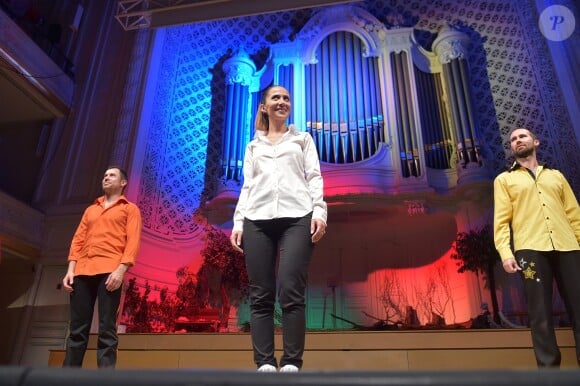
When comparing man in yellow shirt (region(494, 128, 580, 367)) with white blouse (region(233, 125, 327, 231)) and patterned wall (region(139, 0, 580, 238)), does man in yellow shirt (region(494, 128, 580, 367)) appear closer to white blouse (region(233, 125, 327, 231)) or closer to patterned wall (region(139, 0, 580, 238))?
white blouse (region(233, 125, 327, 231))

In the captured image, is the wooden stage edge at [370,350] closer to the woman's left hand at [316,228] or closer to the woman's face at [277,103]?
the woman's left hand at [316,228]

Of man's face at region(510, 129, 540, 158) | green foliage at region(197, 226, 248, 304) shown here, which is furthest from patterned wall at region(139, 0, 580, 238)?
man's face at region(510, 129, 540, 158)

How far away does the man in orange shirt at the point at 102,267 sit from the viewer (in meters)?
1.86

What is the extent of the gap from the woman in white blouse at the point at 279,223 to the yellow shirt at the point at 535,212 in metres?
0.84

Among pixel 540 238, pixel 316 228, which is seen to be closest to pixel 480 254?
pixel 540 238

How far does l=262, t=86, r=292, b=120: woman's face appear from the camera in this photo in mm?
1738

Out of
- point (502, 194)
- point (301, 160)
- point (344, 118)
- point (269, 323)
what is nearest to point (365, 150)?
point (344, 118)

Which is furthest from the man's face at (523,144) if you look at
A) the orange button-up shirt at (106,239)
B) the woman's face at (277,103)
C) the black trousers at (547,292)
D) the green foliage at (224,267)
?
the green foliage at (224,267)

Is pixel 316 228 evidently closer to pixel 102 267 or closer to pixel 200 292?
pixel 102 267

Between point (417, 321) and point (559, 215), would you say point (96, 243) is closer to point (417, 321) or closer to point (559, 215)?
point (559, 215)

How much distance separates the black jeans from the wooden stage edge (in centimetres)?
95

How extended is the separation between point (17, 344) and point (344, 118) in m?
3.91

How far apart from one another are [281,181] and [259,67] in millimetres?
4607

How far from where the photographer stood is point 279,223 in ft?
5.20
